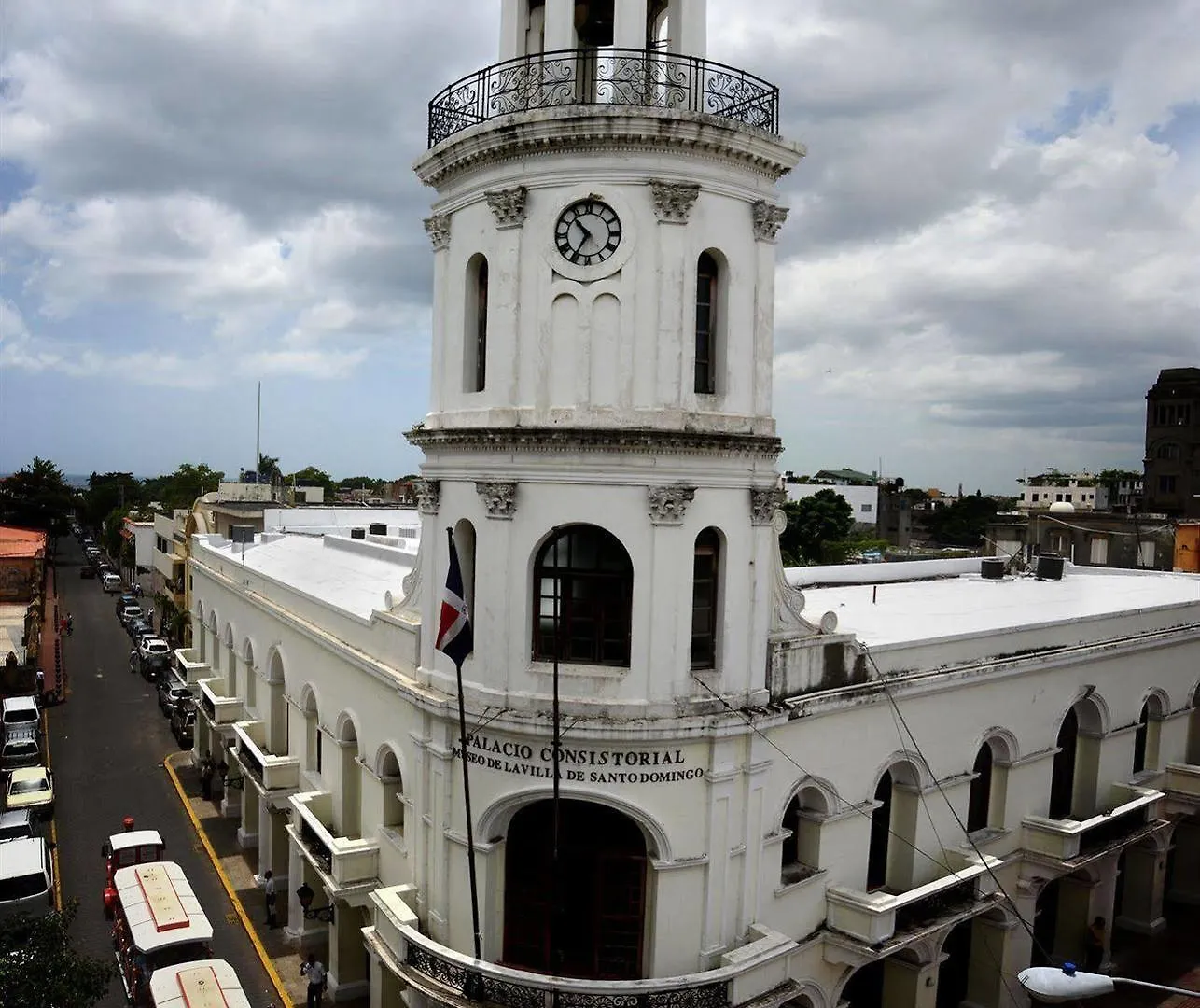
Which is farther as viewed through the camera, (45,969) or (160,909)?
(160,909)

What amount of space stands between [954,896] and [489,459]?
1442 centimetres

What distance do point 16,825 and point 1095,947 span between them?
35332 mm

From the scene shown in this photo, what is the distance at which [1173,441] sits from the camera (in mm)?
90188

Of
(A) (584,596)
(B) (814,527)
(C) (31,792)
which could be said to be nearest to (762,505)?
(A) (584,596)

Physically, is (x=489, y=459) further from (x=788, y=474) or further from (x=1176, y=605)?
(x=788, y=474)

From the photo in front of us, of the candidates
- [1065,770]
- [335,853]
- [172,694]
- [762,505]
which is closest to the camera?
[762,505]

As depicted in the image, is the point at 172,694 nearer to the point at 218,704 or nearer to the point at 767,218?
the point at 218,704

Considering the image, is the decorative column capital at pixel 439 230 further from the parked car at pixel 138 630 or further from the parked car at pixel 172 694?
the parked car at pixel 138 630

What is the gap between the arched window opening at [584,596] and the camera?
60.1ft

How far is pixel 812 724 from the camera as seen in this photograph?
19797mm

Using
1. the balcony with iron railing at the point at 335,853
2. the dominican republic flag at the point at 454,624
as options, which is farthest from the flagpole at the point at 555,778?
the balcony with iron railing at the point at 335,853

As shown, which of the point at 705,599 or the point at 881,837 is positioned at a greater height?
the point at 705,599

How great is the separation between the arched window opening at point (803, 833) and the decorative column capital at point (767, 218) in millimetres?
11199

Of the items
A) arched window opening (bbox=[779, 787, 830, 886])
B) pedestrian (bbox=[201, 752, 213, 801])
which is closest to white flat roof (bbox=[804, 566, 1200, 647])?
arched window opening (bbox=[779, 787, 830, 886])
